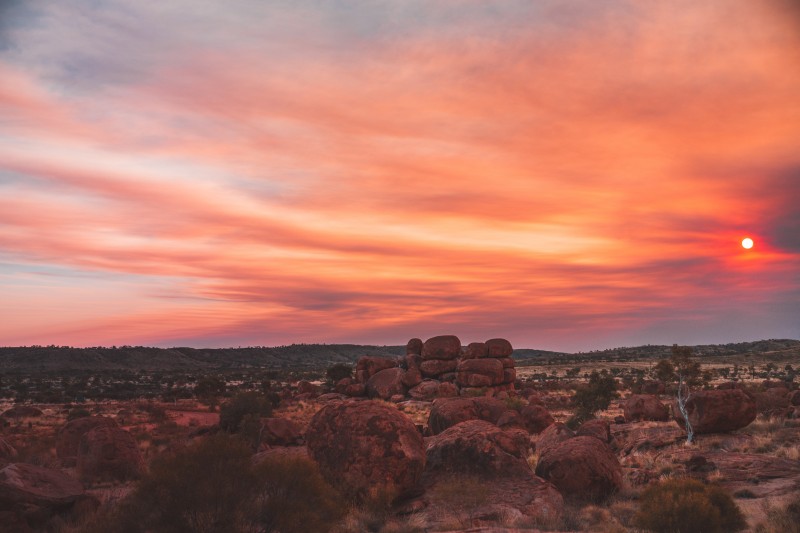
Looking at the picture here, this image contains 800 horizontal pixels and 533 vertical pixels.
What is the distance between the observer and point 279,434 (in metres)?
23.5

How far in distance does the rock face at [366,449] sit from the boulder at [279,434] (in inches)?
314

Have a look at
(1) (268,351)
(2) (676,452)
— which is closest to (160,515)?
(2) (676,452)

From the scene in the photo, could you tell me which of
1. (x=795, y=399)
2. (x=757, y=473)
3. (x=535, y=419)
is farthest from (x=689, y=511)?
(x=795, y=399)

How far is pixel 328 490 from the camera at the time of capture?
1153cm

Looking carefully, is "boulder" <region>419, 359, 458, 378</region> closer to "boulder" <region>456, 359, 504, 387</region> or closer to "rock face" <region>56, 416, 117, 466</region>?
"boulder" <region>456, 359, 504, 387</region>

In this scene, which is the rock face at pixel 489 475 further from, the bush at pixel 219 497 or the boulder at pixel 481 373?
the boulder at pixel 481 373

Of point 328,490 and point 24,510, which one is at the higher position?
point 328,490

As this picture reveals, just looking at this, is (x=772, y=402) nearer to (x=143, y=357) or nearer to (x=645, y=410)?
(x=645, y=410)

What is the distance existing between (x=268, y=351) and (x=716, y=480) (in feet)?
630

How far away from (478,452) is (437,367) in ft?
144

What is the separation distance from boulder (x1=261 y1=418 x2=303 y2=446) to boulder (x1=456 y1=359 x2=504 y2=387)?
33.3 metres

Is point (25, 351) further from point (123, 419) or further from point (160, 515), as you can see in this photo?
point (160, 515)

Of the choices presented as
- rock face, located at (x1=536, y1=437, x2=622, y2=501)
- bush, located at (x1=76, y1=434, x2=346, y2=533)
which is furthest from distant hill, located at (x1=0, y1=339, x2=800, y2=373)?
bush, located at (x1=76, y1=434, x2=346, y2=533)

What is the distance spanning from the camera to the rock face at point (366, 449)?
14.7 meters
